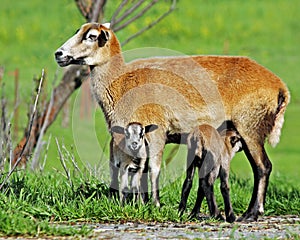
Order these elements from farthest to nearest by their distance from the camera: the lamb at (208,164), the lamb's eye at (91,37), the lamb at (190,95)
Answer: the lamb at (190,95)
the lamb's eye at (91,37)
the lamb at (208,164)

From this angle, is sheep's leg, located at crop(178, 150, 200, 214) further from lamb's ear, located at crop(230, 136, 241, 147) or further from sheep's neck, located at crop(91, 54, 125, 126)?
sheep's neck, located at crop(91, 54, 125, 126)

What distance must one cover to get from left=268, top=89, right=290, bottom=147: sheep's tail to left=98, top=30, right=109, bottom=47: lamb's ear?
7.60ft

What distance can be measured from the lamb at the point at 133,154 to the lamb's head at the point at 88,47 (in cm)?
92

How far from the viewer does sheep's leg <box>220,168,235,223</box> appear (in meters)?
9.44

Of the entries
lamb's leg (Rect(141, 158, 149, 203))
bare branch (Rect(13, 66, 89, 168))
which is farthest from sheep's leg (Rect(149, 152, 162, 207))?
bare branch (Rect(13, 66, 89, 168))

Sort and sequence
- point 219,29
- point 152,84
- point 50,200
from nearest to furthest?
point 50,200 < point 152,84 < point 219,29

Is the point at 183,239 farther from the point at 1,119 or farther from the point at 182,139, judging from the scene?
the point at 1,119

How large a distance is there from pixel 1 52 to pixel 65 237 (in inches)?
1299

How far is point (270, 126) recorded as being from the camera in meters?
10.1

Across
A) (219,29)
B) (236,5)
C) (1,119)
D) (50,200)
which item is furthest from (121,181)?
(236,5)

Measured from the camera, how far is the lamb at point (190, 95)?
9945mm

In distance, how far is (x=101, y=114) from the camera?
11414mm

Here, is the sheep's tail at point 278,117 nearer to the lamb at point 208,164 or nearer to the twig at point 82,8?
the lamb at point 208,164

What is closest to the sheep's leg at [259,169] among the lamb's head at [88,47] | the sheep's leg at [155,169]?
the sheep's leg at [155,169]
